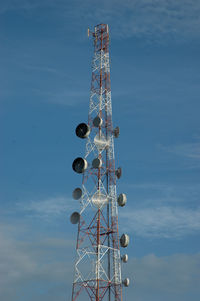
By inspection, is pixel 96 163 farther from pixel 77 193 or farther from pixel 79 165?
pixel 77 193

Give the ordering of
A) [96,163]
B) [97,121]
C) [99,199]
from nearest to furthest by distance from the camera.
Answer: [99,199] < [96,163] < [97,121]

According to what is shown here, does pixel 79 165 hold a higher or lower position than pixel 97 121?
lower

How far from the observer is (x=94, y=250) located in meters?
68.2

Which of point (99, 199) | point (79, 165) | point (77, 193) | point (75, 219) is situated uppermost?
point (79, 165)

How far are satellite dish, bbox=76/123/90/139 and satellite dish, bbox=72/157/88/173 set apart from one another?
3.75 meters

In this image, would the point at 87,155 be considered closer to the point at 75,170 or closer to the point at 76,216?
the point at 75,170

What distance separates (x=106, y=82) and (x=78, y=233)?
2487 cm

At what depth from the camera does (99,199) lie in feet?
232

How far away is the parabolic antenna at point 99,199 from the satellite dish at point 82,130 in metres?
9.02

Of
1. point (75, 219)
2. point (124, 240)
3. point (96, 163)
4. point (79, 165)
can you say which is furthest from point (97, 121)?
point (124, 240)

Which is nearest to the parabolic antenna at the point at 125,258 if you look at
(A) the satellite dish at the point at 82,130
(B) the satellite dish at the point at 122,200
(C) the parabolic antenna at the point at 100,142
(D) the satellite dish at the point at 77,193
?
(B) the satellite dish at the point at 122,200

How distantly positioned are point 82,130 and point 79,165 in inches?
219

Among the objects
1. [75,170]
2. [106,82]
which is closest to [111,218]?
[75,170]

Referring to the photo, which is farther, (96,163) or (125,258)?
(96,163)
